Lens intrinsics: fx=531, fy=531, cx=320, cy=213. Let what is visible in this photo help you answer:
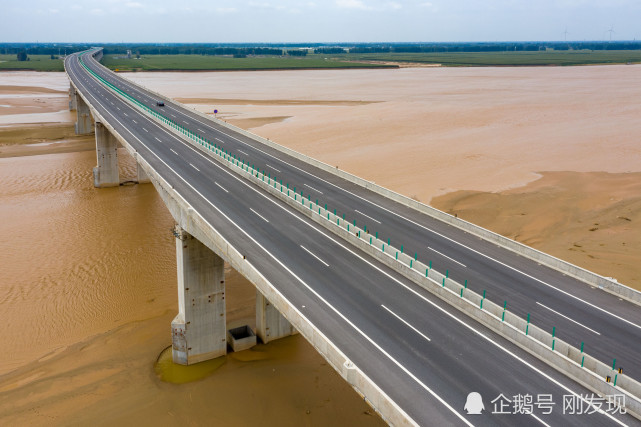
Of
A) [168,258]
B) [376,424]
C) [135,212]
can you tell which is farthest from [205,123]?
[376,424]

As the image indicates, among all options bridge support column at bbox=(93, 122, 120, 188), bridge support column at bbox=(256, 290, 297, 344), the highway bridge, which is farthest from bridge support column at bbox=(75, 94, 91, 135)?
bridge support column at bbox=(256, 290, 297, 344)

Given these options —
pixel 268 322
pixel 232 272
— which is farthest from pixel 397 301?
pixel 232 272

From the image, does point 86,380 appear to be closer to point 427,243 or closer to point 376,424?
point 376,424

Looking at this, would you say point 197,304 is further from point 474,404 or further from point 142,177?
point 142,177

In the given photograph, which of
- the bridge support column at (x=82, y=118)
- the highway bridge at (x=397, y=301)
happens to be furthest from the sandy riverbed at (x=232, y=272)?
the bridge support column at (x=82, y=118)

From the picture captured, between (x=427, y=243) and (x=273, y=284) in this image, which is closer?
(x=273, y=284)

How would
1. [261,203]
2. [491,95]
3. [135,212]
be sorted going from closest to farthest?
[261,203] < [135,212] < [491,95]
